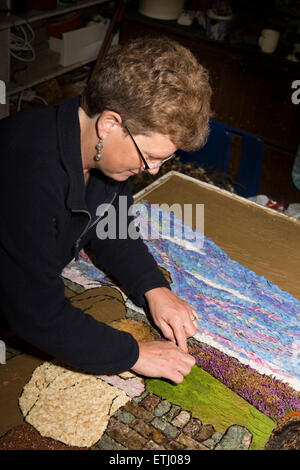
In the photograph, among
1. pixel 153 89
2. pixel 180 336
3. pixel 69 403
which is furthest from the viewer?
pixel 180 336

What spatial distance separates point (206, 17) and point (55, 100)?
1.18 meters

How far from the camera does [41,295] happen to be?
3.32 ft

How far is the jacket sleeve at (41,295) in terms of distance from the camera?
0.97m

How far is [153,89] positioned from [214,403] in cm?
72

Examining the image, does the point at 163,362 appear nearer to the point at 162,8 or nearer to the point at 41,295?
the point at 41,295

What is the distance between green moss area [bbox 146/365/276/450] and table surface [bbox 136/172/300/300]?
43 centimetres

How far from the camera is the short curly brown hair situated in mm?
981

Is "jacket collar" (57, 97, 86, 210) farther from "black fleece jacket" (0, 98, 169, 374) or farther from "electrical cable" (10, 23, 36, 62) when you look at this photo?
"electrical cable" (10, 23, 36, 62)
